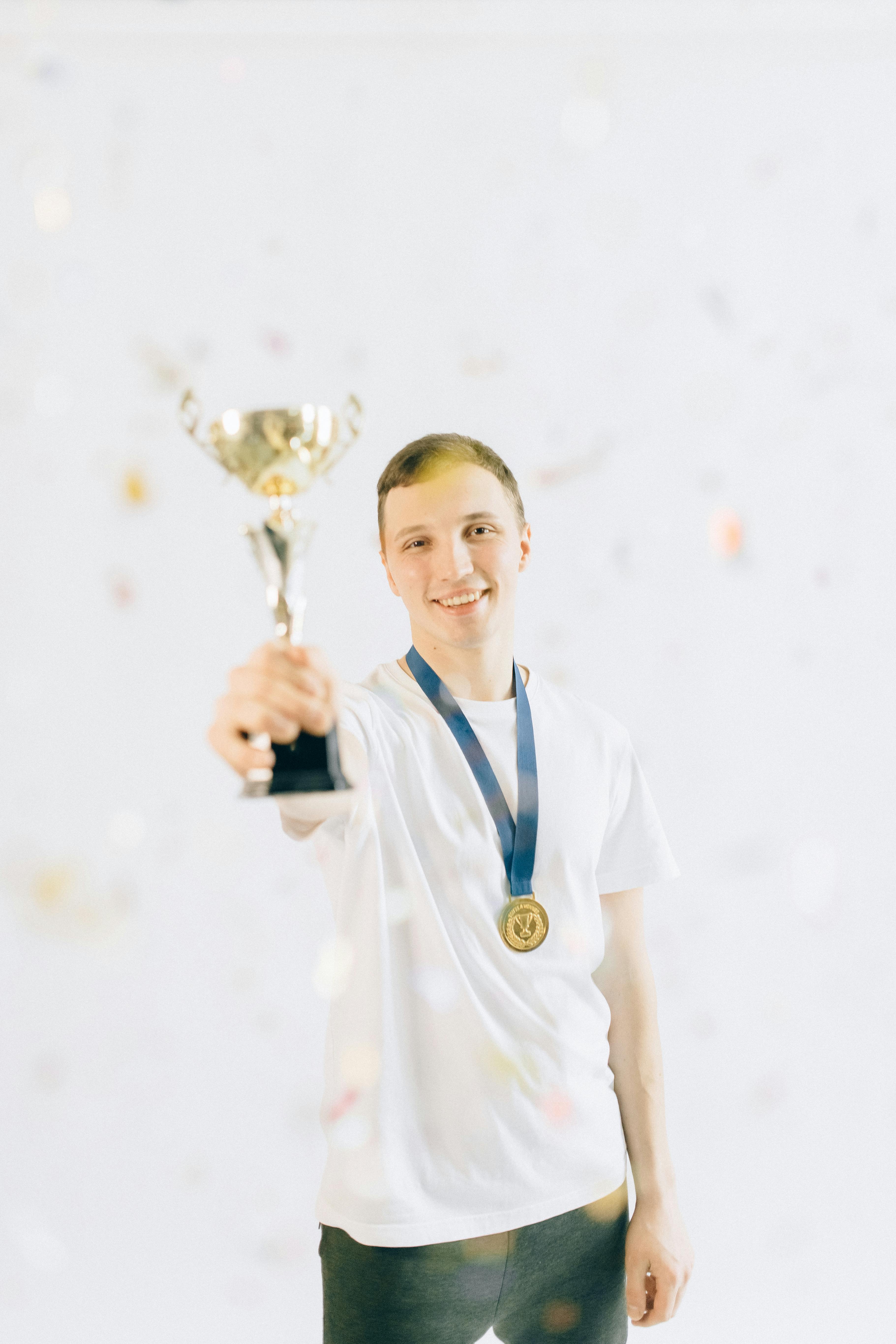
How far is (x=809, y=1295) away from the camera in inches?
85.2

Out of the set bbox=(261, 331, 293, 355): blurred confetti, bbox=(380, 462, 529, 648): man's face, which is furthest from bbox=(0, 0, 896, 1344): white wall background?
bbox=(380, 462, 529, 648): man's face

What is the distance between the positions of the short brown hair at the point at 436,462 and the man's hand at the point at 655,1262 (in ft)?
2.97

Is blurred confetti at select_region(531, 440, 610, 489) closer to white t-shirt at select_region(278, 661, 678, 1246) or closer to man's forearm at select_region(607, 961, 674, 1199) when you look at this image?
white t-shirt at select_region(278, 661, 678, 1246)

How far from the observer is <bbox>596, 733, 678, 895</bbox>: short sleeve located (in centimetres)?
135

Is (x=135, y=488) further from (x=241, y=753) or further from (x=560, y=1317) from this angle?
(x=560, y=1317)

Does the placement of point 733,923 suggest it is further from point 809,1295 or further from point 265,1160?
point 265,1160

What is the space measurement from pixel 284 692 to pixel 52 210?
5.03 ft

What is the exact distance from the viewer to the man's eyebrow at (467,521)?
→ 126 centimetres

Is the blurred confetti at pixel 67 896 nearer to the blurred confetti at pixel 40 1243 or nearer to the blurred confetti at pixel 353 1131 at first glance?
the blurred confetti at pixel 40 1243

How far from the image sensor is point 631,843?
1.36 meters

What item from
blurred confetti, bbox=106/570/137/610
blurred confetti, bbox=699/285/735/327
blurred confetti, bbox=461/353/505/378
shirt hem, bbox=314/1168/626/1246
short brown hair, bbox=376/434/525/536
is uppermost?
blurred confetti, bbox=699/285/735/327

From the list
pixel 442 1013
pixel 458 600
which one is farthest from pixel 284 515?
pixel 442 1013

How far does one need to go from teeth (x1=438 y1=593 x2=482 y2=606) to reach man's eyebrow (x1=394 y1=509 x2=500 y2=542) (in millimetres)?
91

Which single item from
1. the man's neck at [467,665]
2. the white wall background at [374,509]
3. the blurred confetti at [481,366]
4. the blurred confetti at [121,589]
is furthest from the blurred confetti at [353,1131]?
the blurred confetti at [481,366]
